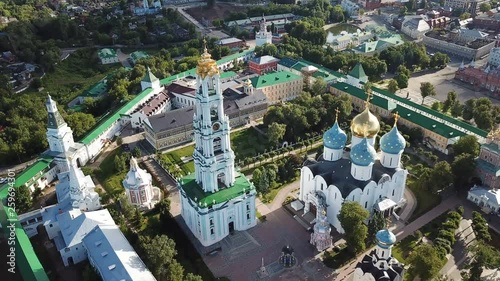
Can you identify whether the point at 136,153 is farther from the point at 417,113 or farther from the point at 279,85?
the point at 417,113

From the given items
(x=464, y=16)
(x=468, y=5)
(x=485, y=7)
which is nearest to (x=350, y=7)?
(x=464, y=16)

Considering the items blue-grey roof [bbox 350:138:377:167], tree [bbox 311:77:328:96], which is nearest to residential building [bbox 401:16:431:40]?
tree [bbox 311:77:328:96]

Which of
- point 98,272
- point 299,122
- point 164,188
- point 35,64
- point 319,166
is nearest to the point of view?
point 98,272

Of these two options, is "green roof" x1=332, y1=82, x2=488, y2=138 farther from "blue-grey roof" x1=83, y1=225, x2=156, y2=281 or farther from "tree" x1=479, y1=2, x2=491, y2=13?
"tree" x1=479, y1=2, x2=491, y2=13

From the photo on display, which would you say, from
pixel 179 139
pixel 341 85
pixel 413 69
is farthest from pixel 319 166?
pixel 413 69

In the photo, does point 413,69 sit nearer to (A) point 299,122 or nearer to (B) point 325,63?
(B) point 325,63

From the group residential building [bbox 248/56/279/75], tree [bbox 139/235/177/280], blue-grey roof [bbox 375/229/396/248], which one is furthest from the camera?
residential building [bbox 248/56/279/75]
